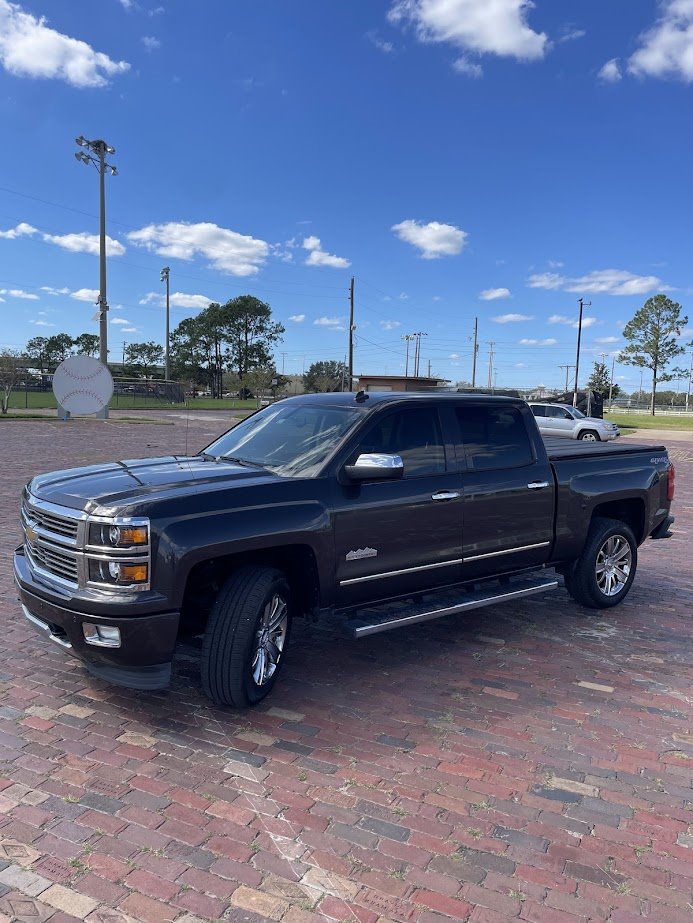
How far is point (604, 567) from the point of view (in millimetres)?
5824

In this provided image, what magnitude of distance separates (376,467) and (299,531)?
57cm

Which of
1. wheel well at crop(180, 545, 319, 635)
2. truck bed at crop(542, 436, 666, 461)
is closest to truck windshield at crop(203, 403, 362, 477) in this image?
wheel well at crop(180, 545, 319, 635)

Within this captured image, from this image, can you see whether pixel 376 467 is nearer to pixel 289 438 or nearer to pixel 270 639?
pixel 289 438

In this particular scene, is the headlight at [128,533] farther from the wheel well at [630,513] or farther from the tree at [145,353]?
the tree at [145,353]

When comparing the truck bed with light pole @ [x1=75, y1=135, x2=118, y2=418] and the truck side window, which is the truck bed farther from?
light pole @ [x1=75, y1=135, x2=118, y2=418]

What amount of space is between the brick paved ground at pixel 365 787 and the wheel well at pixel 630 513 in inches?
51.4

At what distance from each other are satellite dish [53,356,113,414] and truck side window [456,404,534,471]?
71.3ft

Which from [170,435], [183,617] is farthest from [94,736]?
[170,435]

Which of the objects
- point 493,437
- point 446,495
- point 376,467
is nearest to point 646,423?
point 493,437

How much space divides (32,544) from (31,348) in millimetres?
118033

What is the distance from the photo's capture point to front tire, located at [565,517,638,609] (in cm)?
566

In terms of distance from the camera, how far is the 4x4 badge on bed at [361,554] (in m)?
4.11

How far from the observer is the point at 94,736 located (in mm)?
3600

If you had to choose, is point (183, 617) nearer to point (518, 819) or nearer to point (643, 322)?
point (518, 819)
